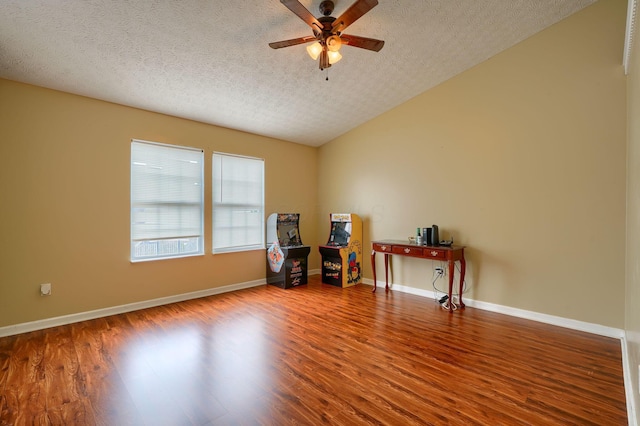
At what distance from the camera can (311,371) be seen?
2.32m

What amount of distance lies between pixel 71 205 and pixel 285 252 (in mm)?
2848

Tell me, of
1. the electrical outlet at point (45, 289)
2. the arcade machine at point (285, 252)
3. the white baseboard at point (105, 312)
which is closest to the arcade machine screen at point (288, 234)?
the arcade machine at point (285, 252)

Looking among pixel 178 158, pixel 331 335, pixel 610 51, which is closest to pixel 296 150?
pixel 178 158

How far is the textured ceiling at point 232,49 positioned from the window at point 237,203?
0.86 m

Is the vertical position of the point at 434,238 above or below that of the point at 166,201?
below

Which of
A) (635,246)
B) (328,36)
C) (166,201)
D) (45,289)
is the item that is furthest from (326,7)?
(45,289)

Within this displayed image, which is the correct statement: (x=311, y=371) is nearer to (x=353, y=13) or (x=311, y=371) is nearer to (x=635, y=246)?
(x=635, y=246)

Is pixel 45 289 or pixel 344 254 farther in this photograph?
pixel 344 254

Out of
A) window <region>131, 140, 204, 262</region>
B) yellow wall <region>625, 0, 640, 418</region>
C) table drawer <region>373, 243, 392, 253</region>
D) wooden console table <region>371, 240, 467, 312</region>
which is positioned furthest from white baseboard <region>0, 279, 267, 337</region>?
yellow wall <region>625, 0, 640, 418</region>

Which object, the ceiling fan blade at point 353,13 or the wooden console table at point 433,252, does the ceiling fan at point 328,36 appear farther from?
the wooden console table at point 433,252

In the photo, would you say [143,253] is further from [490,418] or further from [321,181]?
[490,418]

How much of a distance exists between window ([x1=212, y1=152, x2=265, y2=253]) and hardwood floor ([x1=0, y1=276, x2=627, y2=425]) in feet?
4.83

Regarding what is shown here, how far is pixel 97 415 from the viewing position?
1.83 metres

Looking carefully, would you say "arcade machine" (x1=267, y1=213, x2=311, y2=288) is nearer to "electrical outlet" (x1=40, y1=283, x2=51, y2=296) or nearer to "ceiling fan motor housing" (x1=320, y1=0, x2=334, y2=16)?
"electrical outlet" (x1=40, y1=283, x2=51, y2=296)
